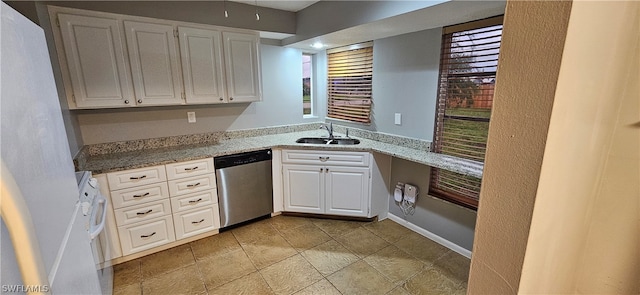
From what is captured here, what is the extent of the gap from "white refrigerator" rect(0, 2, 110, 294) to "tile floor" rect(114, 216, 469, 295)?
1131 millimetres

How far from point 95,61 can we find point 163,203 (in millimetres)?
1227

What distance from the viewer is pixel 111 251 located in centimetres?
211

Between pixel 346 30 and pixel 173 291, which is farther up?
pixel 346 30

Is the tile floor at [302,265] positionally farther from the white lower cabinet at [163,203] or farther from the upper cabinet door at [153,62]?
the upper cabinet door at [153,62]

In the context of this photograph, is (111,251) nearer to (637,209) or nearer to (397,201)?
(397,201)

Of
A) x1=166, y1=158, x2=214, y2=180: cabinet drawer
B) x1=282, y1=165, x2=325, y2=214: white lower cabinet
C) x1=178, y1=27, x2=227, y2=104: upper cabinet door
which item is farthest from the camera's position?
x1=282, y1=165, x2=325, y2=214: white lower cabinet

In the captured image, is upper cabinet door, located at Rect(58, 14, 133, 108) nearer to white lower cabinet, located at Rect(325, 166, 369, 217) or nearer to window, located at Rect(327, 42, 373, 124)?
white lower cabinet, located at Rect(325, 166, 369, 217)

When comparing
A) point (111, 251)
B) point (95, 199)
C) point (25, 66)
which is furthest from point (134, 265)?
point (25, 66)

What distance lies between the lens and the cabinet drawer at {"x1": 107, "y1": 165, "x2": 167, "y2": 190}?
2.10 metres

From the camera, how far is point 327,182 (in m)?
2.82

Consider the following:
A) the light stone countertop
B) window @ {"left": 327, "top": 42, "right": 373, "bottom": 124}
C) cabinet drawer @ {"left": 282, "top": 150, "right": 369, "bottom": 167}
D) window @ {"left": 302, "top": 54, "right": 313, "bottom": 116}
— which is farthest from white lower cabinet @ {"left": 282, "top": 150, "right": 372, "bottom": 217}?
window @ {"left": 302, "top": 54, "right": 313, "bottom": 116}

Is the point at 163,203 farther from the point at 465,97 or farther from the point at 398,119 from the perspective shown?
the point at 465,97

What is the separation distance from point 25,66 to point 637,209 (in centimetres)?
168

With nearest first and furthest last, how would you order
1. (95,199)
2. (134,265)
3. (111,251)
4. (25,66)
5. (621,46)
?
(621,46)
(25,66)
(95,199)
(111,251)
(134,265)
